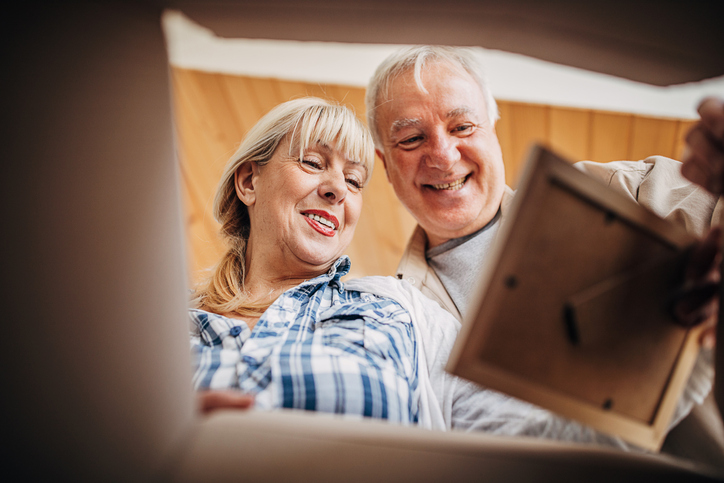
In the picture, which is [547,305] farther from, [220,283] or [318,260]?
[220,283]

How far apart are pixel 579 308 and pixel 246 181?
911 mm

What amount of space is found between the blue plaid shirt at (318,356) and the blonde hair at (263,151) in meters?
0.16

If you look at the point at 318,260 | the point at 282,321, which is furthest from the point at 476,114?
the point at 282,321

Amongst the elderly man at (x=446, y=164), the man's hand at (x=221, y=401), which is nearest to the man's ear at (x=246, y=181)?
the elderly man at (x=446, y=164)

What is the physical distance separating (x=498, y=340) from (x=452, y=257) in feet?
2.63

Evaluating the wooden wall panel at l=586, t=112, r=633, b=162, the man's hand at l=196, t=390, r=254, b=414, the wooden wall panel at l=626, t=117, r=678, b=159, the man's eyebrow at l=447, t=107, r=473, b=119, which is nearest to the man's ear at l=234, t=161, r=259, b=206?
the man's eyebrow at l=447, t=107, r=473, b=119

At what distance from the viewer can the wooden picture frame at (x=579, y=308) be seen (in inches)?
19.6

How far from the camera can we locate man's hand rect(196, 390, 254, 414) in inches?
20.8

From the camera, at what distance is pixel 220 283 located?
1118 mm

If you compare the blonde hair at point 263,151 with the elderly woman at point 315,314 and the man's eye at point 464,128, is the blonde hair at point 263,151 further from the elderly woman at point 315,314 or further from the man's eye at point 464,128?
the man's eye at point 464,128

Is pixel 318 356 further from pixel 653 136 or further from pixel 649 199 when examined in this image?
pixel 653 136

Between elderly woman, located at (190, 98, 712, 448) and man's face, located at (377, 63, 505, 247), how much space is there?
0.48 feet

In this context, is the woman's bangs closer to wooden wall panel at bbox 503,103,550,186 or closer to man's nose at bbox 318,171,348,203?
man's nose at bbox 318,171,348,203

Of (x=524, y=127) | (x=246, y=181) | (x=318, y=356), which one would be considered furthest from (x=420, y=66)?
(x=524, y=127)
